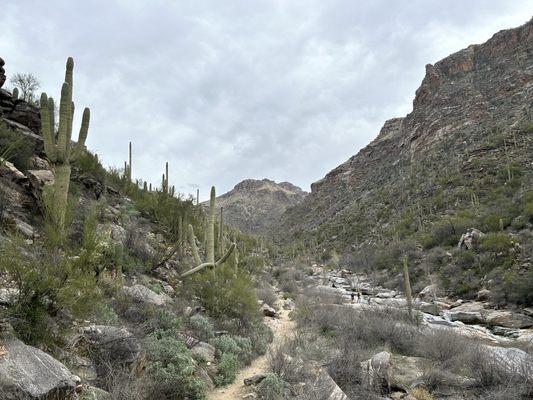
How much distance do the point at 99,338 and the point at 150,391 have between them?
3.08ft

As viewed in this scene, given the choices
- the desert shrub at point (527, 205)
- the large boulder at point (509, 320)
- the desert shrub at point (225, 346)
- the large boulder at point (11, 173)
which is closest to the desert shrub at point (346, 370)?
the desert shrub at point (225, 346)

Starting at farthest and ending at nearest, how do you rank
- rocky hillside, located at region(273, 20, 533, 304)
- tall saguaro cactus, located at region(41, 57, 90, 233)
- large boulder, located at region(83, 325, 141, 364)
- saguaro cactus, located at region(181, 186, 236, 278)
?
rocky hillside, located at region(273, 20, 533, 304), saguaro cactus, located at region(181, 186, 236, 278), tall saguaro cactus, located at region(41, 57, 90, 233), large boulder, located at region(83, 325, 141, 364)

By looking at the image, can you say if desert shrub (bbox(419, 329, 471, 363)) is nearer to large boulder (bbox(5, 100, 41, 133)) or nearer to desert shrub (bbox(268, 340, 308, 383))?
desert shrub (bbox(268, 340, 308, 383))

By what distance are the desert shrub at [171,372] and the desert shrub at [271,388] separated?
0.93 metres

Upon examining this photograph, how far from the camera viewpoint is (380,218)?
35.5 metres

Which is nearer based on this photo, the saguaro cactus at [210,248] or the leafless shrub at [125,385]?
the leafless shrub at [125,385]

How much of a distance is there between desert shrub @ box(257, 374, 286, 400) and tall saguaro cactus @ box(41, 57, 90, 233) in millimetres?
4152

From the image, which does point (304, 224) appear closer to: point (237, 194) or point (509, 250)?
point (509, 250)

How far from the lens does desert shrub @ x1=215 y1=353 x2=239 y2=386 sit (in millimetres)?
6498

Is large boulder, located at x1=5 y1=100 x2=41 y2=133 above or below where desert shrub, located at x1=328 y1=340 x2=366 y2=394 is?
above

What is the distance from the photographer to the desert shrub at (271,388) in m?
5.70

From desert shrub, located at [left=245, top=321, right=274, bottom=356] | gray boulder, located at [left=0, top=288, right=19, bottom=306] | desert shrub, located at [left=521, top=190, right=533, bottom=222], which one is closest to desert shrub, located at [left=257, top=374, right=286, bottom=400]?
desert shrub, located at [left=245, top=321, right=274, bottom=356]

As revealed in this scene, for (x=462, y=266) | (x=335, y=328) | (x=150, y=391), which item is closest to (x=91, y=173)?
(x=335, y=328)

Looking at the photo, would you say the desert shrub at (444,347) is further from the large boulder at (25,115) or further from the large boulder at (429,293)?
the large boulder at (25,115)
